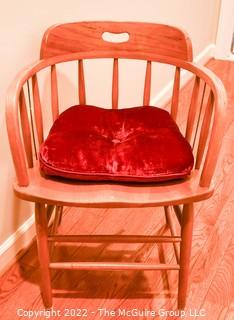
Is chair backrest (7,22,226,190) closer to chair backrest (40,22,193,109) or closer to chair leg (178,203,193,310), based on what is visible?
chair backrest (40,22,193,109)

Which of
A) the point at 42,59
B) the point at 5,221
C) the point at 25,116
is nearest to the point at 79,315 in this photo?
the point at 5,221

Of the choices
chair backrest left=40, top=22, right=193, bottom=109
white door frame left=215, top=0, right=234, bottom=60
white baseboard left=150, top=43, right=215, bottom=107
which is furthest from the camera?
white door frame left=215, top=0, right=234, bottom=60

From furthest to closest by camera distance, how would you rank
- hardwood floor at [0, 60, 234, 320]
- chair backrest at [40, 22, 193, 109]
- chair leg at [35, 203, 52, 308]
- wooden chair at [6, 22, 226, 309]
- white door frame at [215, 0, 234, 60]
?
white door frame at [215, 0, 234, 60] → hardwood floor at [0, 60, 234, 320] → chair backrest at [40, 22, 193, 109] → chair leg at [35, 203, 52, 308] → wooden chair at [6, 22, 226, 309]

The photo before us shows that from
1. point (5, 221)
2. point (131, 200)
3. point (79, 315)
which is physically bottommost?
point (79, 315)

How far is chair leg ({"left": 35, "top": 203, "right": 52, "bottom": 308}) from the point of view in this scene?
39.4 inches

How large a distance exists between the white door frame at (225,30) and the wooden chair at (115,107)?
6.60 feet

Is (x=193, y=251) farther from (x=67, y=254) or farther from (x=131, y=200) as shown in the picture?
(x=131, y=200)

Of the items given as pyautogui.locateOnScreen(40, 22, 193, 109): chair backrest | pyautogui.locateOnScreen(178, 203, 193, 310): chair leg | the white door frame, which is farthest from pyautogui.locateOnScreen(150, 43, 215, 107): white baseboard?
pyautogui.locateOnScreen(178, 203, 193, 310): chair leg

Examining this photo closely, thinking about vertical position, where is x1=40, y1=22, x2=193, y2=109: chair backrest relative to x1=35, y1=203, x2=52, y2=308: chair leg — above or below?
above

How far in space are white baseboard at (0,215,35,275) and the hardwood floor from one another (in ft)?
0.07

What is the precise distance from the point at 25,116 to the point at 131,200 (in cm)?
32

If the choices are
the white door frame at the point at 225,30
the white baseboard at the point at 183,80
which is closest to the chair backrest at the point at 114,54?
the white baseboard at the point at 183,80

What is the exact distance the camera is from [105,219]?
1517mm

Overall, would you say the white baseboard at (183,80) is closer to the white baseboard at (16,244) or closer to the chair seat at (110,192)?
the white baseboard at (16,244)
